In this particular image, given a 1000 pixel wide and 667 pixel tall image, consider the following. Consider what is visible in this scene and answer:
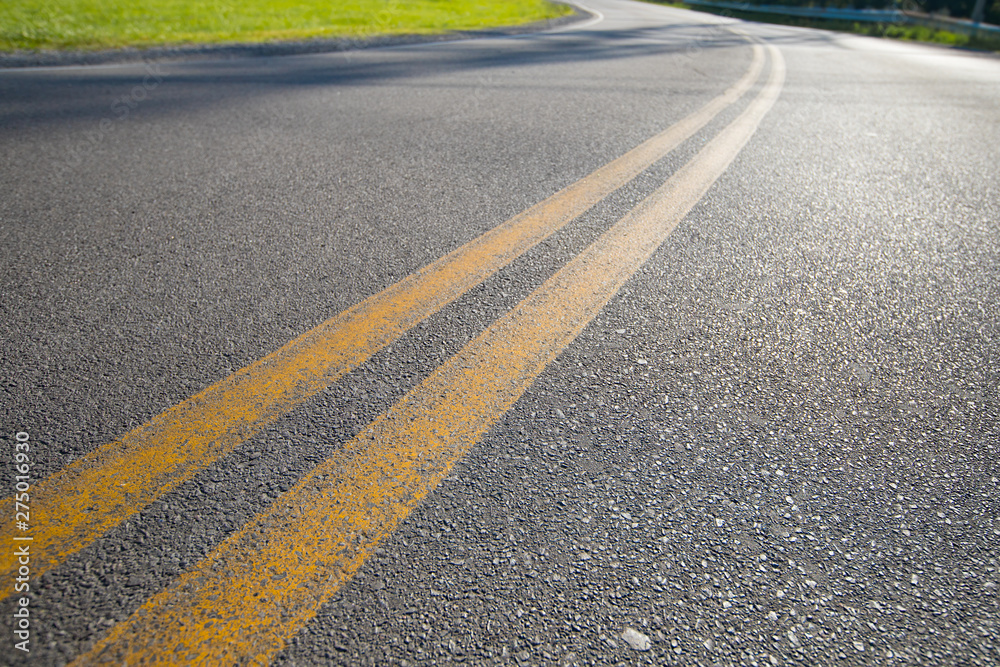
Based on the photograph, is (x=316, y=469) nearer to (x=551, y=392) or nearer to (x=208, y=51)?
(x=551, y=392)

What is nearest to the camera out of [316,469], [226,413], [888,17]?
[316,469]

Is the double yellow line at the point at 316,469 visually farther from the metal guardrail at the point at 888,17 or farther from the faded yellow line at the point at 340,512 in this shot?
the metal guardrail at the point at 888,17

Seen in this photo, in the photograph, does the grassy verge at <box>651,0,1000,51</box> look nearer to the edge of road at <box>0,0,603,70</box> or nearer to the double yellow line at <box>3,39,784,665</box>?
the edge of road at <box>0,0,603,70</box>

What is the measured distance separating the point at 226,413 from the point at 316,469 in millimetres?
309

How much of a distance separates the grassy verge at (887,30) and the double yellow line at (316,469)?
1624cm

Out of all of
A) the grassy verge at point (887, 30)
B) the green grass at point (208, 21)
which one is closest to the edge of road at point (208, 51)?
the green grass at point (208, 21)

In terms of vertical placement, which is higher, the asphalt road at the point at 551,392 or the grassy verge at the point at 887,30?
the grassy verge at the point at 887,30

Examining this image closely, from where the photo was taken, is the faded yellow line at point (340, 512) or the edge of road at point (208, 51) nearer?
the faded yellow line at point (340, 512)

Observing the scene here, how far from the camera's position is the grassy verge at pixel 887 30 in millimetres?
13751

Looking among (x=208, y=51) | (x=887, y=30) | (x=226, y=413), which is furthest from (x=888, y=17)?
(x=226, y=413)

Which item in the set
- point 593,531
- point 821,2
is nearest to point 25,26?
point 593,531

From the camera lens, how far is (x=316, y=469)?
131cm

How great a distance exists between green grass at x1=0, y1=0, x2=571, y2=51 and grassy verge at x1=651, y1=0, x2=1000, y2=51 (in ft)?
31.6

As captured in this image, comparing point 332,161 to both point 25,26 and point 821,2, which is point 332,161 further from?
point 821,2
